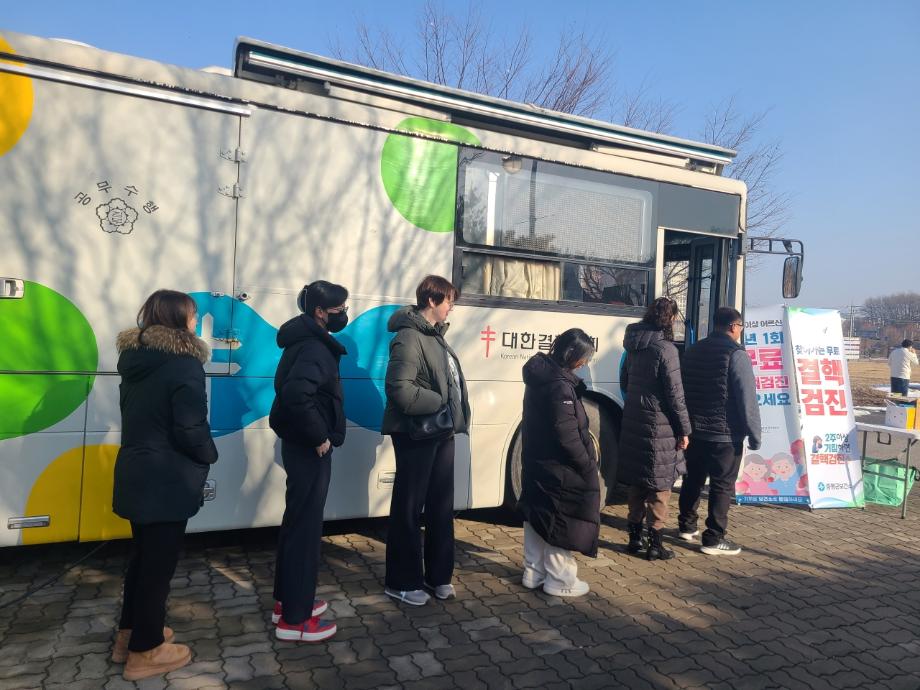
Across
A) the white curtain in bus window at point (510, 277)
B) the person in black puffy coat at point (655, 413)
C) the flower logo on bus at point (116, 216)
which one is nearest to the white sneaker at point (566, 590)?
the person in black puffy coat at point (655, 413)

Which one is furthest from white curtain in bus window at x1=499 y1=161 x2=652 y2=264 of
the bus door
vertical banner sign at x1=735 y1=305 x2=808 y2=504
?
vertical banner sign at x1=735 y1=305 x2=808 y2=504

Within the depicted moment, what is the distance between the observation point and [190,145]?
4.11 metres

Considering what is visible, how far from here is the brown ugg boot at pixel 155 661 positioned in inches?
122

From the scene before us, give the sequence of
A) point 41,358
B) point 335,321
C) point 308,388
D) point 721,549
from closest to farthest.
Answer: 1. point 308,388
2. point 335,321
3. point 41,358
4. point 721,549

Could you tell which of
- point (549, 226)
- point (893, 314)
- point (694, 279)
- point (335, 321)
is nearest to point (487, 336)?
point (549, 226)

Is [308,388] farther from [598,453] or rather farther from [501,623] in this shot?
[598,453]

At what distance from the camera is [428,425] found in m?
3.88

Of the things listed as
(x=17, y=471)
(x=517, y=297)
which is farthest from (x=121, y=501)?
(x=517, y=297)

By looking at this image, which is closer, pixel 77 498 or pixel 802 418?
pixel 77 498

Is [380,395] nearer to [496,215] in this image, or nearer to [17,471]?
[496,215]

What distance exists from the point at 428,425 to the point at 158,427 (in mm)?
1444

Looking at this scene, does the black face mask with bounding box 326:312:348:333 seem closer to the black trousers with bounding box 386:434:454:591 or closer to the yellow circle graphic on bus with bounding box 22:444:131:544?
the black trousers with bounding box 386:434:454:591

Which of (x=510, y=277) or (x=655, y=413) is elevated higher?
(x=510, y=277)

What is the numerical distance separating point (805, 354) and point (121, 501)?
640cm
